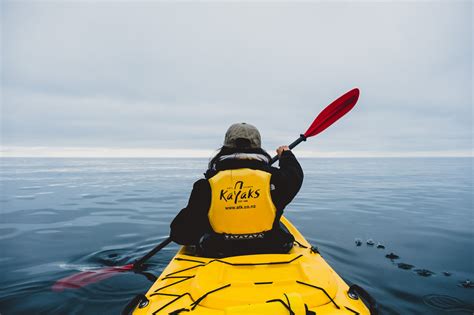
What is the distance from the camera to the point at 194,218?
287 centimetres

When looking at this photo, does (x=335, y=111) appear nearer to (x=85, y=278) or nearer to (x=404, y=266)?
(x=404, y=266)

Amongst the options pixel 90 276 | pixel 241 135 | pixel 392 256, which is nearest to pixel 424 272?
pixel 392 256

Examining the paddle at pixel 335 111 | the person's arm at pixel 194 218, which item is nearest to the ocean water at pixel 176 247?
the person's arm at pixel 194 218

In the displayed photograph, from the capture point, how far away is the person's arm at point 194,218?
2764 millimetres

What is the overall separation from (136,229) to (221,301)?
6668 mm

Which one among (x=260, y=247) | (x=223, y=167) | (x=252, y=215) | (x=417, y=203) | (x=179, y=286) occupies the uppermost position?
(x=223, y=167)

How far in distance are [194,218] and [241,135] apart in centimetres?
99

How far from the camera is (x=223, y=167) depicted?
286 centimetres

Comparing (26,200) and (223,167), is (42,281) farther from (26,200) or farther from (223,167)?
(26,200)

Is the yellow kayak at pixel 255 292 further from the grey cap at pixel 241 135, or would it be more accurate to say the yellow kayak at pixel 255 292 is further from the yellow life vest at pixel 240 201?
the grey cap at pixel 241 135

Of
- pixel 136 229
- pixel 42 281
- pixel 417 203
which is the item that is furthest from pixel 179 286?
pixel 417 203

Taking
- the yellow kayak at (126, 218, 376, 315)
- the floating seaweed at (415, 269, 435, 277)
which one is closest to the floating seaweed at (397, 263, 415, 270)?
the floating seaweed at (415, 269, 435, 277)

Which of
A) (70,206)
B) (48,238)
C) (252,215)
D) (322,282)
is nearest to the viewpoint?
(322,282)

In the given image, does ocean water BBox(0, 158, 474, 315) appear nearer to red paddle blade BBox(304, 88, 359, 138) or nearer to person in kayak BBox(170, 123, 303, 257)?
person in kayak BBox(170, 123, 303, 257)
